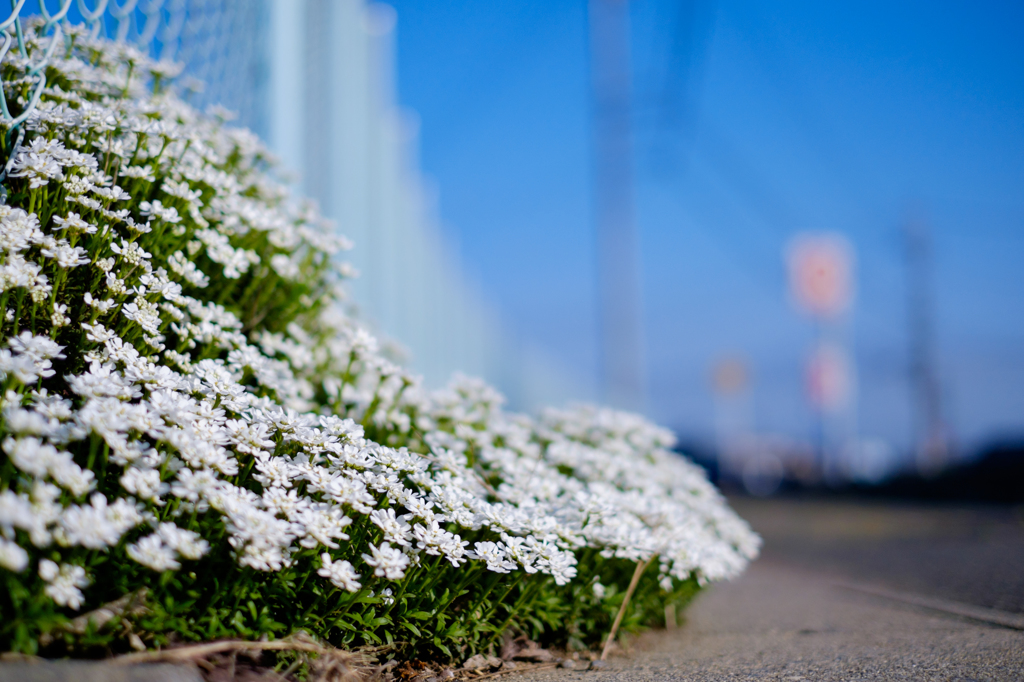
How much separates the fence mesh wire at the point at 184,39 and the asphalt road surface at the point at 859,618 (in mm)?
2025

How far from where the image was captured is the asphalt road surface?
163 cm

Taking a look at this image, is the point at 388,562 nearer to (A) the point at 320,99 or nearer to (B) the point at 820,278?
(A) the point at 320,99

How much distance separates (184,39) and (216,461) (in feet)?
7.65

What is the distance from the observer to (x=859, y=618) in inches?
94.0

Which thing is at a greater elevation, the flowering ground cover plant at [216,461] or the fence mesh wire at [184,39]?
the fence mesh wire at [184,39]

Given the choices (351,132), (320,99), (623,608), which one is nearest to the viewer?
(623,608)

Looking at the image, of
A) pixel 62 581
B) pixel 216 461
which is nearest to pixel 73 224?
pixel 216 461

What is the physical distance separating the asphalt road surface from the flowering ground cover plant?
22cm

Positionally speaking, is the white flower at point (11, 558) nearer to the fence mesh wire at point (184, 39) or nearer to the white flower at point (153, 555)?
the white flower at point (153, 555)

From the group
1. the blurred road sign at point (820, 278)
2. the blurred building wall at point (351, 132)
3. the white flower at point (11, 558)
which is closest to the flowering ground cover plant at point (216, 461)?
the white flower at point (11, 558)

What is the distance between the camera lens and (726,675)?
5.24ft

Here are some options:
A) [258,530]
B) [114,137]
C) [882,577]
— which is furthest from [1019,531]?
[114,137]

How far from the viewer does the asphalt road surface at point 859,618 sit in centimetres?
163

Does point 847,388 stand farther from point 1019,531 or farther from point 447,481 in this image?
point 447,481
